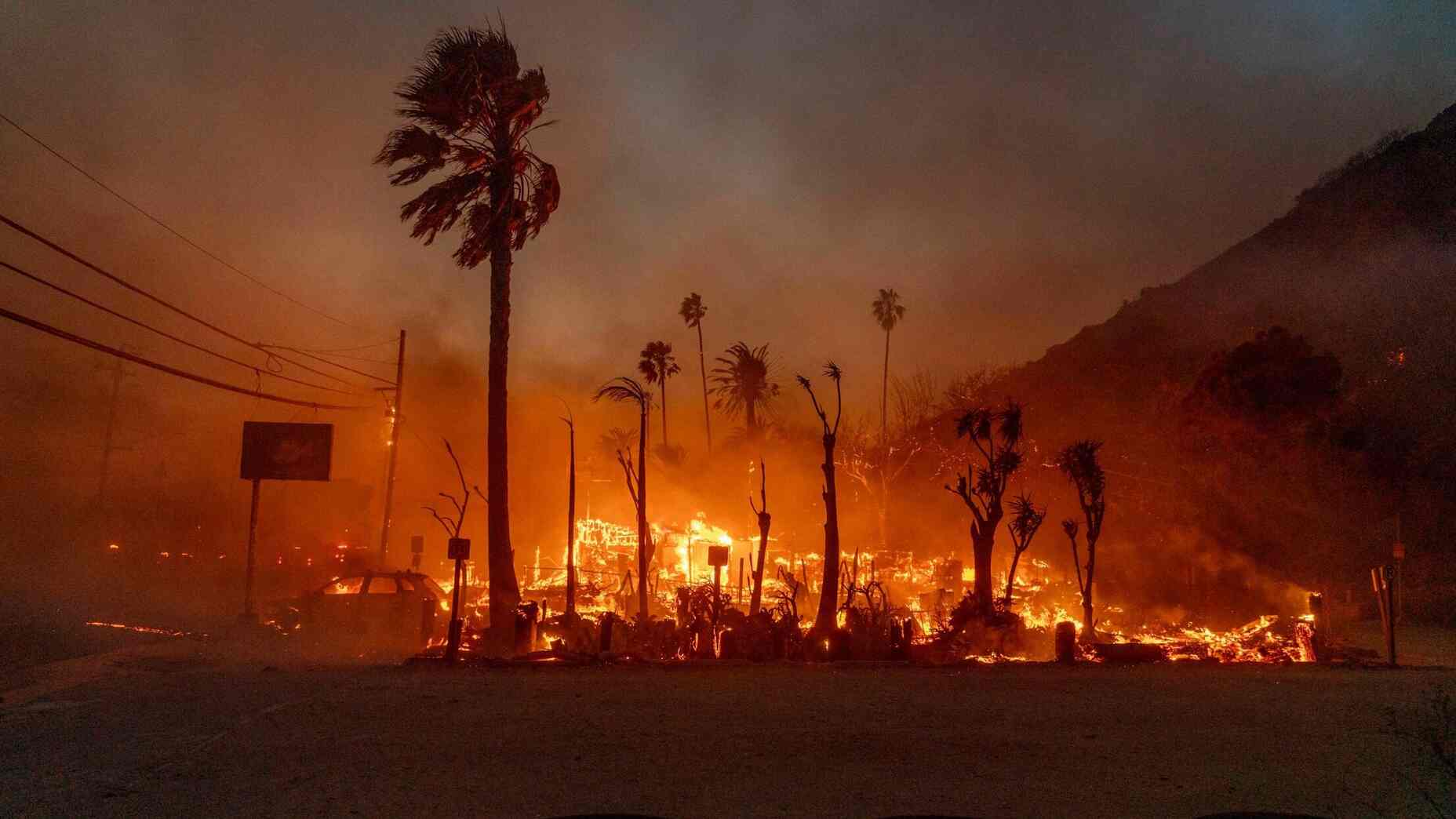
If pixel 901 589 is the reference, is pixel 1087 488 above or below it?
above

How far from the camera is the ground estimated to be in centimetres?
805

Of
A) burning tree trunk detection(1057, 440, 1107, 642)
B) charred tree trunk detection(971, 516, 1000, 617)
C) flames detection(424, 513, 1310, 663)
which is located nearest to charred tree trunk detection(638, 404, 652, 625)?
flames detection(424, 513, 1310, 663)

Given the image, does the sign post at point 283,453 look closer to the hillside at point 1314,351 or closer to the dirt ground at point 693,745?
the dirt ground at point 693,745

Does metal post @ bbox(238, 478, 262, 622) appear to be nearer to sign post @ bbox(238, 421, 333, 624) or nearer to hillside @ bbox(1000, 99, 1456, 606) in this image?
sign post @ bbox(238, 421, 333, 624)

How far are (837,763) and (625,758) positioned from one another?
205 centimetres

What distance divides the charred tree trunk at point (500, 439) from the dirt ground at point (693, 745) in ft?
20.0

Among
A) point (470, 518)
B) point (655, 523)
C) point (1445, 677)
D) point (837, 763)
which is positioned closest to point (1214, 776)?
point (837, 763)

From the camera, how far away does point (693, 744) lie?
388 inches

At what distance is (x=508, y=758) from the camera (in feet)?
30.3

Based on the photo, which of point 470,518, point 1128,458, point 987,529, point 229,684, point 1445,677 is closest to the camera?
point 229,684

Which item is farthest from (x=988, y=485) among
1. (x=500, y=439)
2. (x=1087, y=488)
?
(x=500, y=439)

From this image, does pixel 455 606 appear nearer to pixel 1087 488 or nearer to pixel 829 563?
pixel 829 563

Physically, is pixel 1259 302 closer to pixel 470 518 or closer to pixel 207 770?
pixel 470 518

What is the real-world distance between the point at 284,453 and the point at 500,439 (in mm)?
13791
